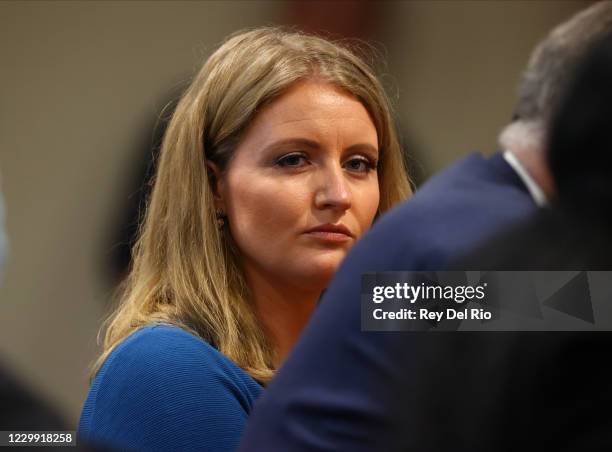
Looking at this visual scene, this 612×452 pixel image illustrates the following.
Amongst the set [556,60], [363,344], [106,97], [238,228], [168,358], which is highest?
[106,97]

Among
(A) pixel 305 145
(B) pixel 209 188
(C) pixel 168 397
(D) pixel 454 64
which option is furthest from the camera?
(D) pixel 454 64

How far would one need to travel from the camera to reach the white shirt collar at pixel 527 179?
0.91 metres

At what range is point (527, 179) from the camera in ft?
3.05

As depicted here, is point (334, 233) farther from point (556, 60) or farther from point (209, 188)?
point (556, 60)

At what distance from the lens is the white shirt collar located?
35.9 inches

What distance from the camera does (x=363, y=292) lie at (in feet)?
3.00

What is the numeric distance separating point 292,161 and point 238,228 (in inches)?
5.2

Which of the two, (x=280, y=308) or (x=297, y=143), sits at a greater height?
(x=297, y=143)

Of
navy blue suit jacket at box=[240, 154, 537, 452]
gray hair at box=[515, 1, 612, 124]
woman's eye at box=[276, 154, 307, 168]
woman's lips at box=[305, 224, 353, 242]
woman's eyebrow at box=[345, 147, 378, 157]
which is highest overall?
woman's eyebrow at box=[345, 147, 378, 157]

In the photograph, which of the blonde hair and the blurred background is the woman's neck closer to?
the blonde hair

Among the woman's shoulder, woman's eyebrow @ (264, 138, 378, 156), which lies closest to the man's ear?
woman's eyebrow @ (264, 138, 378, 156)

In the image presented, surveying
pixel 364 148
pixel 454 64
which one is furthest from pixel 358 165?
pixel 454 64

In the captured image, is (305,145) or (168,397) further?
(305,145)

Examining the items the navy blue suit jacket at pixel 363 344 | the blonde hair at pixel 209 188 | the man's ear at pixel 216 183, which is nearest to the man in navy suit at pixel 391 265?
the navy blue suit jacket at pixel 363 344
